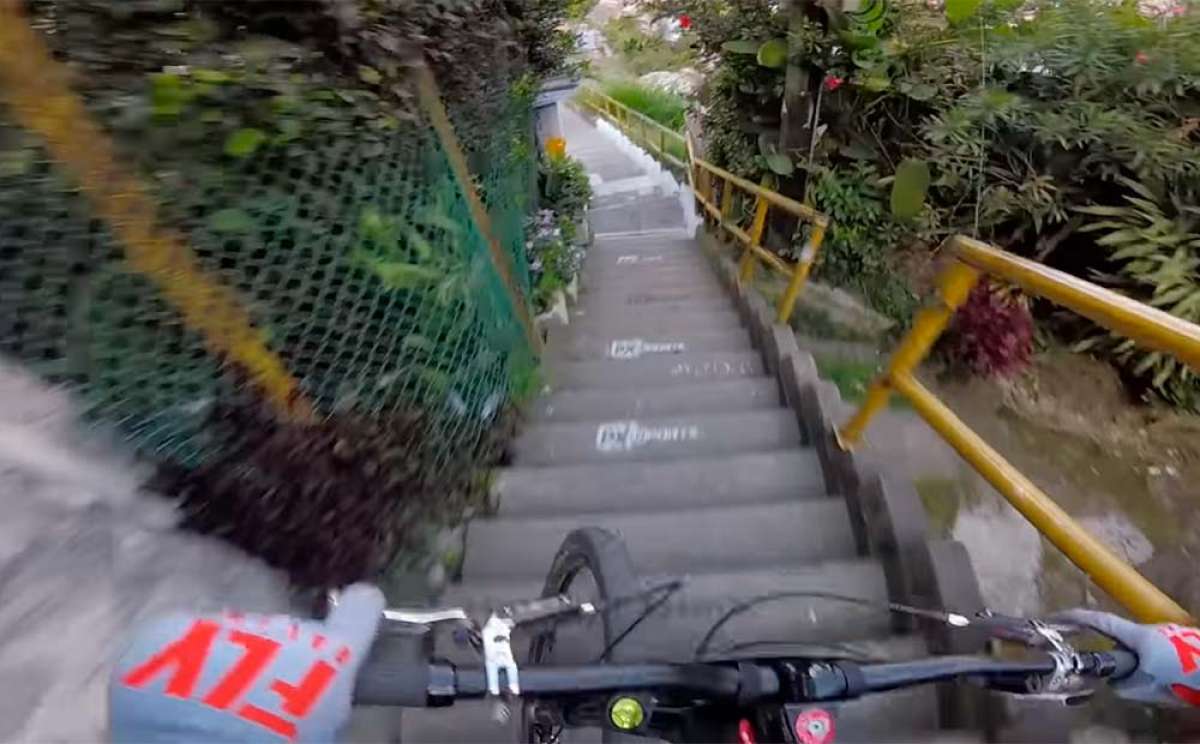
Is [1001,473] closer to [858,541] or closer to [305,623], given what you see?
[858,541]

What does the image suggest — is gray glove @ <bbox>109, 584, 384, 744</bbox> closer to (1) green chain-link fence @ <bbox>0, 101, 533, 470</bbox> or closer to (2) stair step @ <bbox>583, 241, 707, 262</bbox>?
(1) green chain-link fence @ <bbox>0, 101, 533, 470</bbox>

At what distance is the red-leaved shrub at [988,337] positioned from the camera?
4.66 metres

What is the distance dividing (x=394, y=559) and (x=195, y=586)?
0.65 meters

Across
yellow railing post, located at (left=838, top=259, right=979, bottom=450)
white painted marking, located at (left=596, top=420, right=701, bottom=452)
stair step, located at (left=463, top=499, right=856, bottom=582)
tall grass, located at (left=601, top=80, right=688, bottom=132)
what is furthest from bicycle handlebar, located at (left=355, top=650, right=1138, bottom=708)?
tall grass, located at (left=601, top=80, right=688, bottom=132)

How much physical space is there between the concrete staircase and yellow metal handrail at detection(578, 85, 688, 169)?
8414 mm

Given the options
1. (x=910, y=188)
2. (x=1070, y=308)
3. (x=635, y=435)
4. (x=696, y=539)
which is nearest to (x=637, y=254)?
(x=910, y=188)

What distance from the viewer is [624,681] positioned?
1.05m

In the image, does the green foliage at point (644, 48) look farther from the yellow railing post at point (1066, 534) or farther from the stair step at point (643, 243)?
the yellow railing post at point (1066, 534)

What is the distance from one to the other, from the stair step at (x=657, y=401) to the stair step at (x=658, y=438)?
0.55 feet

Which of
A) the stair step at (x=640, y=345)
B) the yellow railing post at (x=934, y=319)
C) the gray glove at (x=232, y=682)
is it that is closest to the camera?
the gray glove at (x=232, y=682)

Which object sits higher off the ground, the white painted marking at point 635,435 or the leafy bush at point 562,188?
the leafy bush at point 562,188

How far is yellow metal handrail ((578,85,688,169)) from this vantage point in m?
14.3

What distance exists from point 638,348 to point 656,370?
0.62m

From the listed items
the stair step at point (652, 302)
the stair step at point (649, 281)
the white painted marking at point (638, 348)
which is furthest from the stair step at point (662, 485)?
the stair step at point (649, 281)
